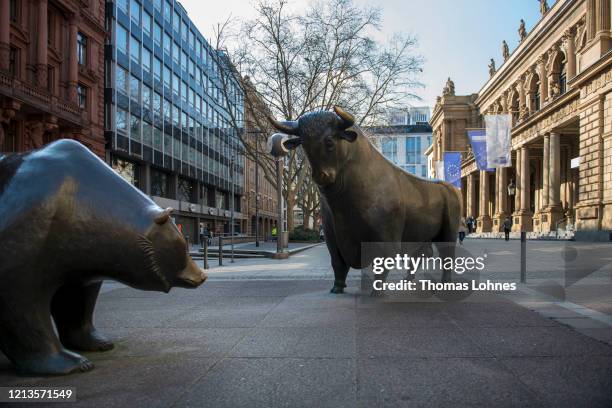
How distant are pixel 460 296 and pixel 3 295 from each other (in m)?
5.18

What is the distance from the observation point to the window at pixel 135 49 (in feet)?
121

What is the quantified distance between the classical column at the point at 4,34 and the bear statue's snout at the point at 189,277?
78.0 feet

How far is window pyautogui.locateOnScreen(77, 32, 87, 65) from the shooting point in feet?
99.5

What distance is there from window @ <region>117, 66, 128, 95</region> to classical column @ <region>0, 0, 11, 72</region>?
1180cm

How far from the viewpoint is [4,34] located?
2231 cm

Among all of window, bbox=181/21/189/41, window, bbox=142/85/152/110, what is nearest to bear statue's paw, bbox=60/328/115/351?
window, bbox=142/85/152/110

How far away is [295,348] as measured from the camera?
3477 millimetres

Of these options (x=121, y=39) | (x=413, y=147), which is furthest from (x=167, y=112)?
(x=413, y=147)

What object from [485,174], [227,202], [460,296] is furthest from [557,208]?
[227,202]

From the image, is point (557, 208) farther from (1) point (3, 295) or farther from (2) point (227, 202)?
(2) point (227, 202)

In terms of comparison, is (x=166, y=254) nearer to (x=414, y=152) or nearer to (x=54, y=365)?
(x=54, y=365)

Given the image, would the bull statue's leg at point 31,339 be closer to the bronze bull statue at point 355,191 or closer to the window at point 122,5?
the bronze bull statue at point 355,191

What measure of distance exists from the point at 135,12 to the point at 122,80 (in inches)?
267

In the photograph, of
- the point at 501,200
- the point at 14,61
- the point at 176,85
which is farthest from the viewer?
the point at 176,85
